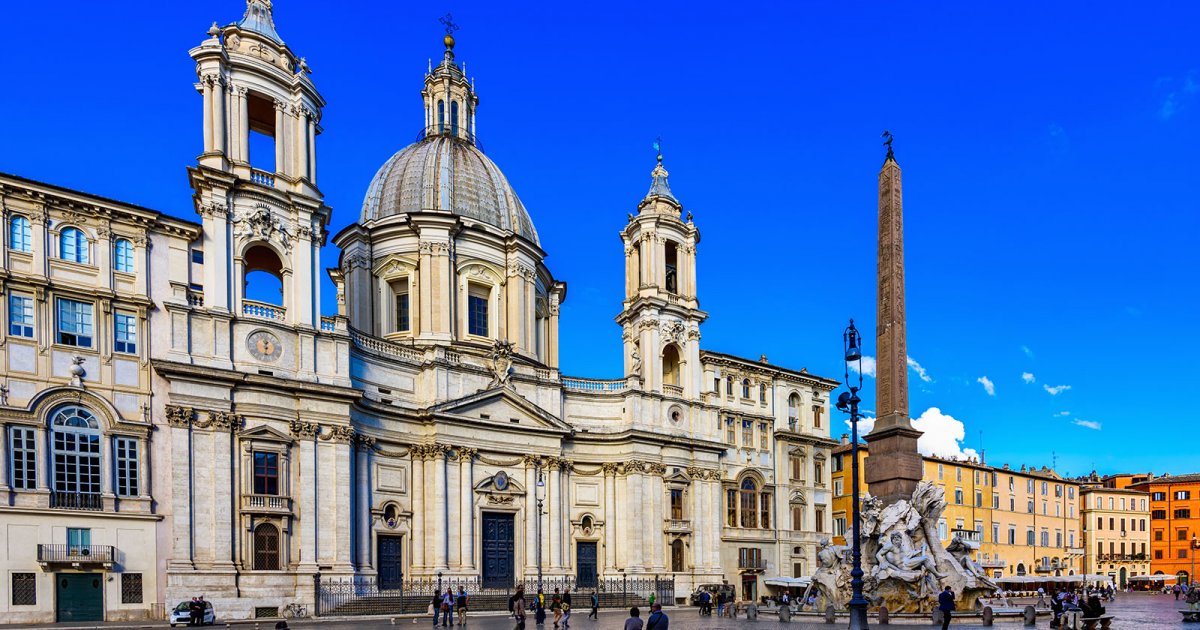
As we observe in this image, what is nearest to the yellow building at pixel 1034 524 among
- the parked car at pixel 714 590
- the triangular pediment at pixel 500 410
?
the parked car at pixel 714 590

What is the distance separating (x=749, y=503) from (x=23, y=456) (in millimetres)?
38983

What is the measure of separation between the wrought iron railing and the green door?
742 mm

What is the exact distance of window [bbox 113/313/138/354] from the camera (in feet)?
114

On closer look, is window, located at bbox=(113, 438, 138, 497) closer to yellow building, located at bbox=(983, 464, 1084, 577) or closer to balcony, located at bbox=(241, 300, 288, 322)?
balcony, located at bbox=(241, 300, 288, 322)

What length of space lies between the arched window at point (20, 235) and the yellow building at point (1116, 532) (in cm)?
8543

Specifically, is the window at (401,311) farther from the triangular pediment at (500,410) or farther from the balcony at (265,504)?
the balcony at (265,504)

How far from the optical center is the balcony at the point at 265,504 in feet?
121

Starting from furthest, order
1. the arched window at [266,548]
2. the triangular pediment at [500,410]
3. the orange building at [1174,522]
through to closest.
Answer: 1. the orange building at [1174,522]
2. the triangular pediment at [500,410]
3. the arched window at [266,548]

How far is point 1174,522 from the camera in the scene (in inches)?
3649

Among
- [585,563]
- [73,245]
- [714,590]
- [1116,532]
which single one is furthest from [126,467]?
[1116,532]

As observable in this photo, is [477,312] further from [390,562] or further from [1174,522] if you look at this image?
[1174,522]

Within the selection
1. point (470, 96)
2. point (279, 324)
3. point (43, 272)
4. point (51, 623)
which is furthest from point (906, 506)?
point (470, 96)

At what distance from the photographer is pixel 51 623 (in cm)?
3155

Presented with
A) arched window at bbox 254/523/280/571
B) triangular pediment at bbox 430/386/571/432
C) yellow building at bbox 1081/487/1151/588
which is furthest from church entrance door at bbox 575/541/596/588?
yellow building at bbox 1081/487/1151/588
